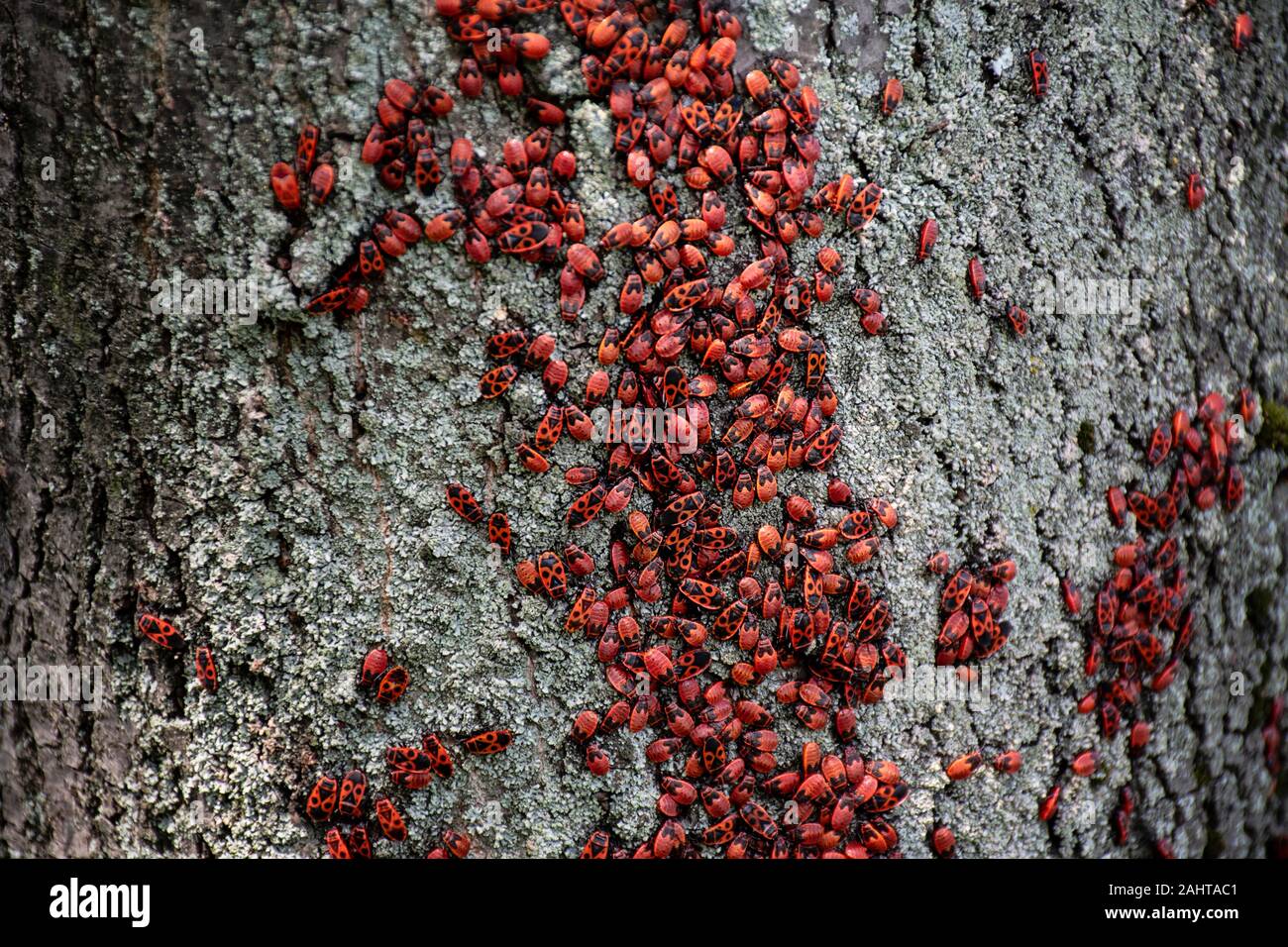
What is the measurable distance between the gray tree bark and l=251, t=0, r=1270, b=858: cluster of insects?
52 mm

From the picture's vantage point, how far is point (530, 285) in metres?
2.13

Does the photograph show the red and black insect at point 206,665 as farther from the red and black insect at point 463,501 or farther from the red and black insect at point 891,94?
the red and black insect at point 891,94

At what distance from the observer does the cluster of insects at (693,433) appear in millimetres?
2070

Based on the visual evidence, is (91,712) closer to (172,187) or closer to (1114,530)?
(172,187)

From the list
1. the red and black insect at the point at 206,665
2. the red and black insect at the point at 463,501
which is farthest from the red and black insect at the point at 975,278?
the red and black insect at the point at 206,665

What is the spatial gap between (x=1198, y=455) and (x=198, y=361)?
2804 millimetres

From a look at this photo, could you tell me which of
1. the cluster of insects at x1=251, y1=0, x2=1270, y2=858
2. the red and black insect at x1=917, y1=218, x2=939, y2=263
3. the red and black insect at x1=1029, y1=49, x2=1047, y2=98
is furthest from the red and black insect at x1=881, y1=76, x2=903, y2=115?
the red and black insect at x1=1029, y1=49, x2=1047, y2=98

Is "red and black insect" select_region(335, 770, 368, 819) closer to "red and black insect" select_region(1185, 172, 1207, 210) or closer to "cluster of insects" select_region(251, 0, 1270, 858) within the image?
"cluster of insects" select_region(251, 0, 1270, 858)

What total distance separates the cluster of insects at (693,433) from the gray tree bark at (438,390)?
0.05 metres

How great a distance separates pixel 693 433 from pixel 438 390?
2.08 ft

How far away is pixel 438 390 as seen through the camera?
7.02 feet

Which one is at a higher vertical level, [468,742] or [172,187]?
[172,187]
